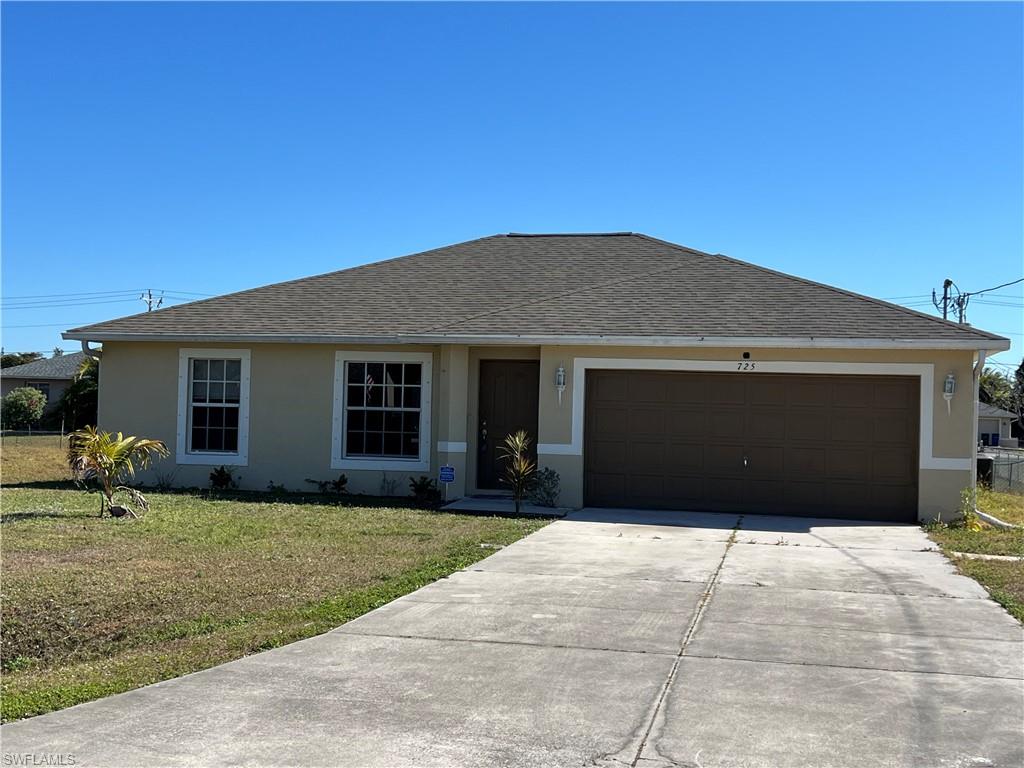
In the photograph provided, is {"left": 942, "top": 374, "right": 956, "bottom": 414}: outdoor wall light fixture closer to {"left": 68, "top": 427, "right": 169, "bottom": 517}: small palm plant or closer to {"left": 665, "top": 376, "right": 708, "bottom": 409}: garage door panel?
{"left": 665, "top": 376, "right": 708, "bottom": 409}: garage door panel

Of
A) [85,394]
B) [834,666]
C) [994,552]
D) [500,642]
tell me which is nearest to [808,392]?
[994,552]

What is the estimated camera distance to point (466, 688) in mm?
5734

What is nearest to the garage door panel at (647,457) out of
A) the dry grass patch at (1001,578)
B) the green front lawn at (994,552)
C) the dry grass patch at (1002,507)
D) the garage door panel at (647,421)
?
the garage door panel at (647,421)

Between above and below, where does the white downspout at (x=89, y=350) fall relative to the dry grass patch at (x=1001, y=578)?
above

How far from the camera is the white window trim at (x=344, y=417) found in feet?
52.2

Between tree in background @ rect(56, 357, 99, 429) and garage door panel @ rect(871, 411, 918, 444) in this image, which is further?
tree in background @ rect(56, 357, 99, 429)

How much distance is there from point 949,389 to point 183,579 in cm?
1029

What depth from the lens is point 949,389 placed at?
13.4 metres

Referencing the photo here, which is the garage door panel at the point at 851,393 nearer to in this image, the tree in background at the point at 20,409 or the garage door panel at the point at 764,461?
the garage door panel at the point at 764,461

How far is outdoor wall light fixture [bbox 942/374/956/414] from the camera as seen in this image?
527 inches

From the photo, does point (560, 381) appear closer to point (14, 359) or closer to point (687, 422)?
point (687, 422)

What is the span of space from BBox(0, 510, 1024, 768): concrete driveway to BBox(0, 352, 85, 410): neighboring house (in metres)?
49.3

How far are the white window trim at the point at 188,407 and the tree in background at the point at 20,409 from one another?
3126 cm

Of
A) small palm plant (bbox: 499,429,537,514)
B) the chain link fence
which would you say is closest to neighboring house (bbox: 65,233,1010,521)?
small palm plant (bbox: 499,429,537,514)
